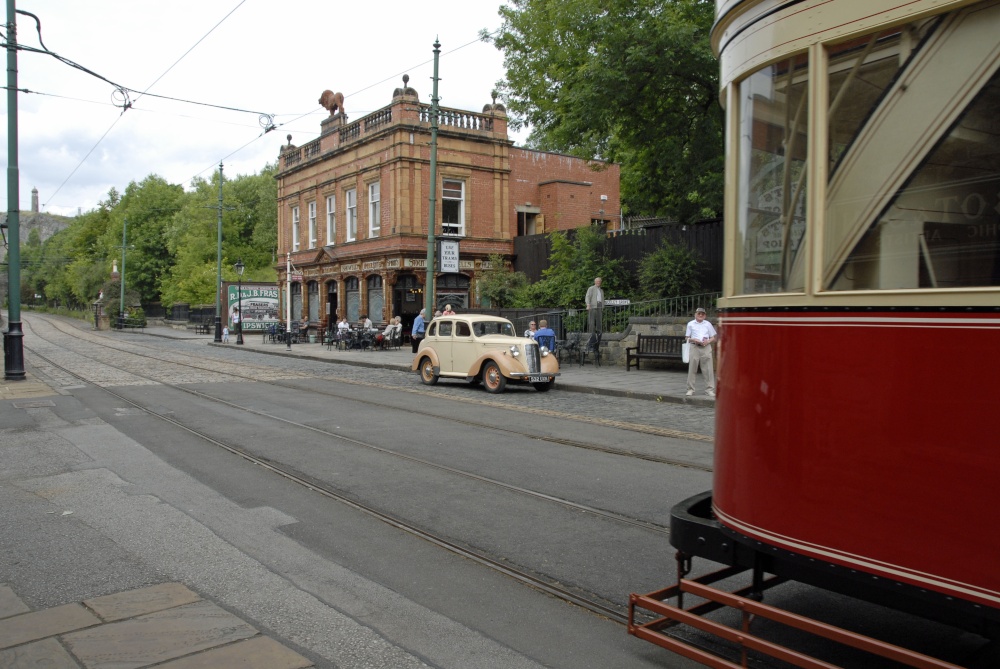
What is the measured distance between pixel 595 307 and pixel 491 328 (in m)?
4.19

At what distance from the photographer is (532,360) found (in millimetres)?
16438

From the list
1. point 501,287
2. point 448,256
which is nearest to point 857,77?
point 448,256

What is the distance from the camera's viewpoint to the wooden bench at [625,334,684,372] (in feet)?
63.0

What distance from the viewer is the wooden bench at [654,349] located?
19203 mm

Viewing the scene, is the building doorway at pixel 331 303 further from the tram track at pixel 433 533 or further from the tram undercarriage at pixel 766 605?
the tram undercarriage at pixel 766 605

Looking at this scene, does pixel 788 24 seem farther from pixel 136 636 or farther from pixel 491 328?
pixel 491 328

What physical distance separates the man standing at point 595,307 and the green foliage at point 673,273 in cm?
159

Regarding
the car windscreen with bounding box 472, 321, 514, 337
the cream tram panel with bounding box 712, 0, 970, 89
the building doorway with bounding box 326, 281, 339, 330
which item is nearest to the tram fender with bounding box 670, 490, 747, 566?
the cream tram panel with bounding box 712, 0, 970, 89

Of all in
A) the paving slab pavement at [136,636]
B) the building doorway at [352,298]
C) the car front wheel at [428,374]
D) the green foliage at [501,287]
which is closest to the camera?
the paving slab pavement at [136,636]

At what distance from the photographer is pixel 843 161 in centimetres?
313

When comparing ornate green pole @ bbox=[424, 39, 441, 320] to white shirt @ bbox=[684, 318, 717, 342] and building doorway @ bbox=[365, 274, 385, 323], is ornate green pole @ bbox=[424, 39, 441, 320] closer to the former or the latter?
white shirt @ bbox=[684, 318, 717, 342]

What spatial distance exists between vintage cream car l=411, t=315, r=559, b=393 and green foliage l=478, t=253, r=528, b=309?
32.3 ft

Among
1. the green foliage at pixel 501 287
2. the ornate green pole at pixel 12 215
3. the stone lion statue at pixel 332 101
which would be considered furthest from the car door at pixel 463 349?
the stone lion statue at pixel 332 101

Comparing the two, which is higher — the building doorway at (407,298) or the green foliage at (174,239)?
the green foliage at (174,239)
